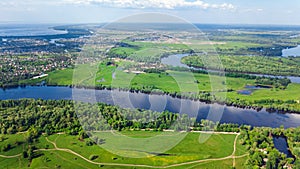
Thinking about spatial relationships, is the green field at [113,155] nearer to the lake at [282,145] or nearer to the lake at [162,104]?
the lake at [282,145]

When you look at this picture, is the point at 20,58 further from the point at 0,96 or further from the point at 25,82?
the point at 0,96

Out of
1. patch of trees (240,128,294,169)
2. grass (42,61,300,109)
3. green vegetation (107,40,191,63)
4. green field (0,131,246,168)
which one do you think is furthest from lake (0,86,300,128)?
green vegetation (107,40,191,63)

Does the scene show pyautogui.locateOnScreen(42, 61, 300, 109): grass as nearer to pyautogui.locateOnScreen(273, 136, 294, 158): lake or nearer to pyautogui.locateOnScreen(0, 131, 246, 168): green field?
pyautogui.locateOnScreen(273, 136, 294, 158): lake

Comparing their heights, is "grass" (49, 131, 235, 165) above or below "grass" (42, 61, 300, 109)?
below

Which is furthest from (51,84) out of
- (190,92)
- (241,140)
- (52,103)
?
(241,140)

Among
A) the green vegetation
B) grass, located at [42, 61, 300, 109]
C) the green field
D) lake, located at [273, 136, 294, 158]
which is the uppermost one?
the green vegetation

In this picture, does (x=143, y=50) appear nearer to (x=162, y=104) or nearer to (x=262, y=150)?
(x=162, y=104)
